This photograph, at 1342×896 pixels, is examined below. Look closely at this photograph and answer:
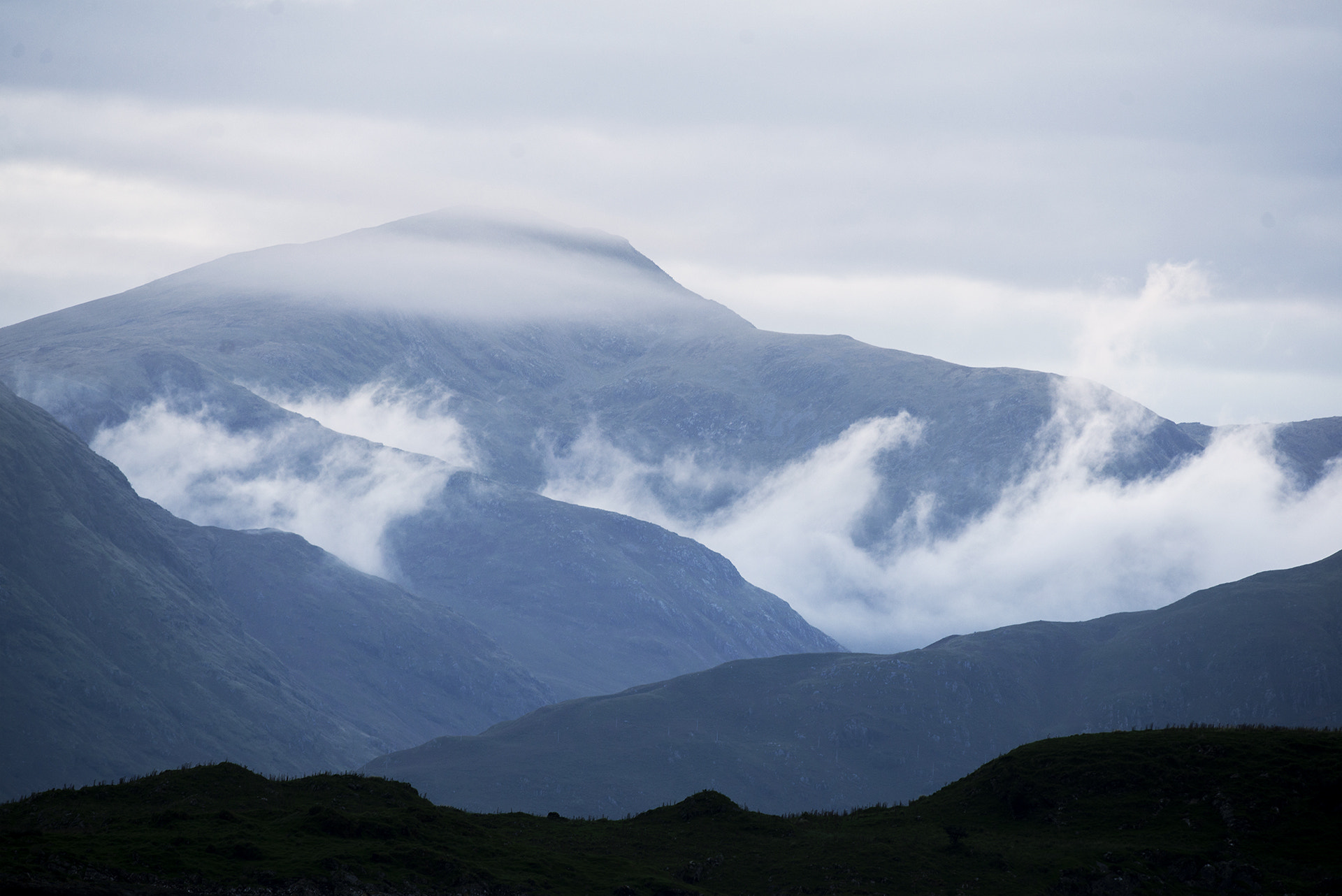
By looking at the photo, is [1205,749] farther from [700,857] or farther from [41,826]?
[41,826]

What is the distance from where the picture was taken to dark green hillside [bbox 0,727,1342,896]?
5553cm

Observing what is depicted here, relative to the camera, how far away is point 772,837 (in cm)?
6862

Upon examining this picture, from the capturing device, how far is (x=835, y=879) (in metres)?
61.5

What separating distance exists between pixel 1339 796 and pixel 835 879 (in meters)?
25.3

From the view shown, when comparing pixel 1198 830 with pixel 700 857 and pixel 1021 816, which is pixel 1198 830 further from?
pixel 700 857

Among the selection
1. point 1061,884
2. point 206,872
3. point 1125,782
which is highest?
point 1125,782


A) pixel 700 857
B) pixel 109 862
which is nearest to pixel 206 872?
pixel 109 862

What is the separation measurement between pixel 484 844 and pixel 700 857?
38.3 ft

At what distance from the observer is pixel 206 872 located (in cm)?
5362

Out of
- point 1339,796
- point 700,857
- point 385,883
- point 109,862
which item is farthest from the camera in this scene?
point 700,857

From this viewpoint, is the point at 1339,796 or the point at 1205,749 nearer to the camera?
the point at 1339,796

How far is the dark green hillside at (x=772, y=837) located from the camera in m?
55.5

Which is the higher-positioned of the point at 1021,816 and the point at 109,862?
the point at 1021,816

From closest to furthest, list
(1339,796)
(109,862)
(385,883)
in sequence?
(109,862), (385,883), (1339,796)
